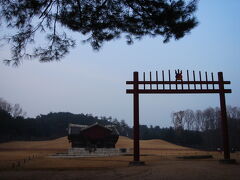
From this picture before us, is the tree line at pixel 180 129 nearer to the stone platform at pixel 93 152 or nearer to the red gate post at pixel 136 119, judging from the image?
the stone platform at pixel 93 152

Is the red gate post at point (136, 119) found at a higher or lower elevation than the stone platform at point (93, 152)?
higher

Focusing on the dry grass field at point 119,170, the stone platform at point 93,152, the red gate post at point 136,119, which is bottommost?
the stone platform at point 93,152

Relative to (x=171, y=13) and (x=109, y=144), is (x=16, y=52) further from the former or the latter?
(x=109, y=144)

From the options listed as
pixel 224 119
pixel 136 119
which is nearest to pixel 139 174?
pixel 136 119

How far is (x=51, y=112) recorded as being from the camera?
97.6m

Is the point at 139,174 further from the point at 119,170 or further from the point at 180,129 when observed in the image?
the point at 180,129

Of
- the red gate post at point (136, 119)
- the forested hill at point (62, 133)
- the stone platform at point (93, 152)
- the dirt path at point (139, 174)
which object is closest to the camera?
the dirt path at point (139, 174)

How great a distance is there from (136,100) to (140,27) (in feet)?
18.9

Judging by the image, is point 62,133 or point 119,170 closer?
point 119,170

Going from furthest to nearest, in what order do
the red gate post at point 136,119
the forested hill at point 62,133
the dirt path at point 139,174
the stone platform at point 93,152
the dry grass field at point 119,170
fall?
the forested hill at point 62,133 → the stone platform at point 93,152 → the red gate post at point 136,119 → the dry grass field at point 119,170 → the dirt path at point 139,174

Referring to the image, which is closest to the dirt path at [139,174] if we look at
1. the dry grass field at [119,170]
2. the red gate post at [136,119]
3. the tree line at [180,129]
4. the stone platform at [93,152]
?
the dry grass field at [119,170]

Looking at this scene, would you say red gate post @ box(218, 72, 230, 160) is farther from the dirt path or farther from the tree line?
the tree line

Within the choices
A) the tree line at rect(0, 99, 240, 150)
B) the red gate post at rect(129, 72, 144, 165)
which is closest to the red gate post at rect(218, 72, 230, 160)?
the red gate post at rect(129, 72, 144, 165)

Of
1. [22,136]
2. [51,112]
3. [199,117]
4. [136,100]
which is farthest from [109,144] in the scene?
[51,112]
